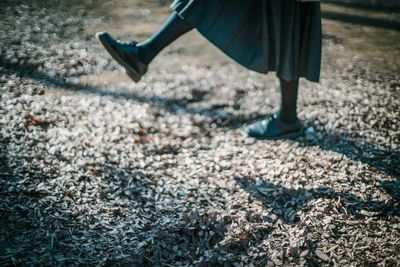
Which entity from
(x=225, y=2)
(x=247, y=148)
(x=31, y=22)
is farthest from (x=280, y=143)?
(x=31, y=22)

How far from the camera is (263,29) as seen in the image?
2234mm

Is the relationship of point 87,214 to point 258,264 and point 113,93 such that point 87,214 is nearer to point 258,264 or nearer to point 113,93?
point 258,264

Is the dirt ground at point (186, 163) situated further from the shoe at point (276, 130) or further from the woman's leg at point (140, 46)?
the woman's leg at point (140, 46)

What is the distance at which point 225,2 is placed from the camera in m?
2.21

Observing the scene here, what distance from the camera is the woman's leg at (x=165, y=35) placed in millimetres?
2283

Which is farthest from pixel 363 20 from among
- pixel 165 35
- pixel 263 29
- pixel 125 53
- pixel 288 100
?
pixel 125 53

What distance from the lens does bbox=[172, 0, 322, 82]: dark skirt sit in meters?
2.21

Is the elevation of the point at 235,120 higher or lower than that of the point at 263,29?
lower

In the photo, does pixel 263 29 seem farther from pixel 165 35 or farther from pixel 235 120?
pixel 235 120

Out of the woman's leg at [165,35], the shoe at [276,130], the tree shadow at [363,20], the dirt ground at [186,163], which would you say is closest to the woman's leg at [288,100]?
the shoe at [276,130]

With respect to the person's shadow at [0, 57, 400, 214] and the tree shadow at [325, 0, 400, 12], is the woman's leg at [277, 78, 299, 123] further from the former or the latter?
the tree shadow at [325, 0, 400, 12]

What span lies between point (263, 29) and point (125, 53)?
821 millimetres

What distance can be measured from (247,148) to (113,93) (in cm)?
127

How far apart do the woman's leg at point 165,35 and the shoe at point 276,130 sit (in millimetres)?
845
